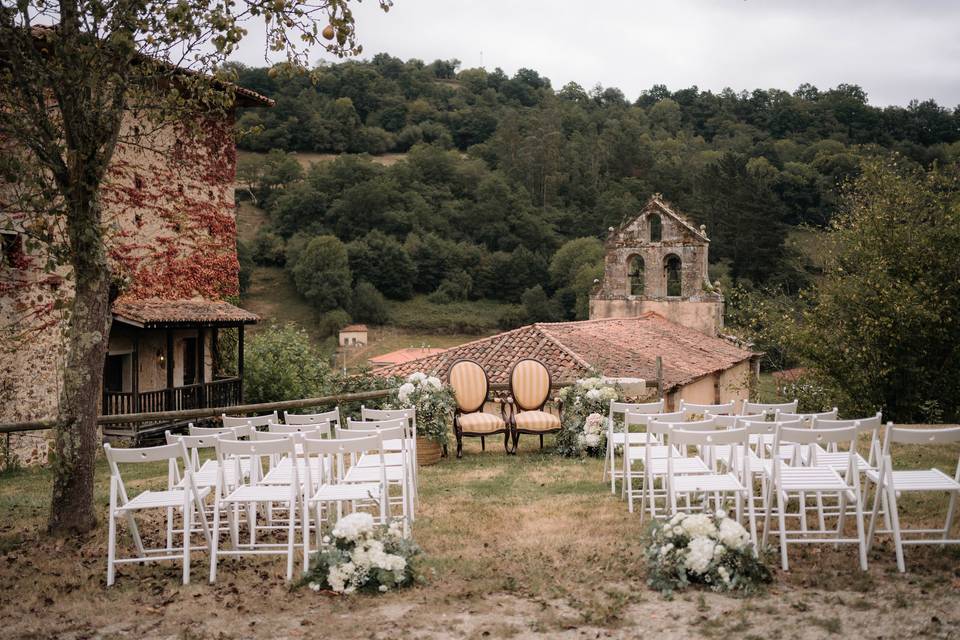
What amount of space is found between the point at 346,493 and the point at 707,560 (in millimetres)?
2397

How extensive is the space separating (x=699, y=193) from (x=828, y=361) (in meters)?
46.1

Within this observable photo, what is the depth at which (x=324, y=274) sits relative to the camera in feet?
196

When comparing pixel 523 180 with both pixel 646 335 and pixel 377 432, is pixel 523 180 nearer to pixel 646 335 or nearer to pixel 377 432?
pixel 646 335

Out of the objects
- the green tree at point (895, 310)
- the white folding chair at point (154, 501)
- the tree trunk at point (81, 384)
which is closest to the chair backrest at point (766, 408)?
Answer: the white folding chair at point (154, 501)

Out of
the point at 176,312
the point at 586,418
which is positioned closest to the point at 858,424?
the point at 586,418

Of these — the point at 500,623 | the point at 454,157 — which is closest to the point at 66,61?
the point at 500,623

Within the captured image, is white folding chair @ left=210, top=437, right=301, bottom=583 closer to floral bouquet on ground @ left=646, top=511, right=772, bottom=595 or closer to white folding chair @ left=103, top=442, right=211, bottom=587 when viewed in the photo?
white folding chair @ left=103, top=442, right=211, bottom=587

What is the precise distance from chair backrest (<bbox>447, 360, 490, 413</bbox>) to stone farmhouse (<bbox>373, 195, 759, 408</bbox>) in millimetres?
6867

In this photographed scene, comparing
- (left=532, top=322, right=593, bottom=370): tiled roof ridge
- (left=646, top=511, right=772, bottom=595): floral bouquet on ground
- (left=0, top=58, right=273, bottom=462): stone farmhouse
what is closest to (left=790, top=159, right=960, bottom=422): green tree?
(left=532, top=322, right=593, bottom=370): tiled roof ridge

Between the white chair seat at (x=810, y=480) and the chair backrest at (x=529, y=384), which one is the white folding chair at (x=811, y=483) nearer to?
the white chair seat at (x=810, y=480)

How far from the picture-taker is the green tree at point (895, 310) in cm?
1380

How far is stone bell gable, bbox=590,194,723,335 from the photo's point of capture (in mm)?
27078

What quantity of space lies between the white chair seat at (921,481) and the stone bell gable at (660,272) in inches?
855

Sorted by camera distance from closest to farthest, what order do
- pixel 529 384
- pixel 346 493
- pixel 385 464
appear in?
pixel 346 493, pixel 385 464, pixel 529 384
